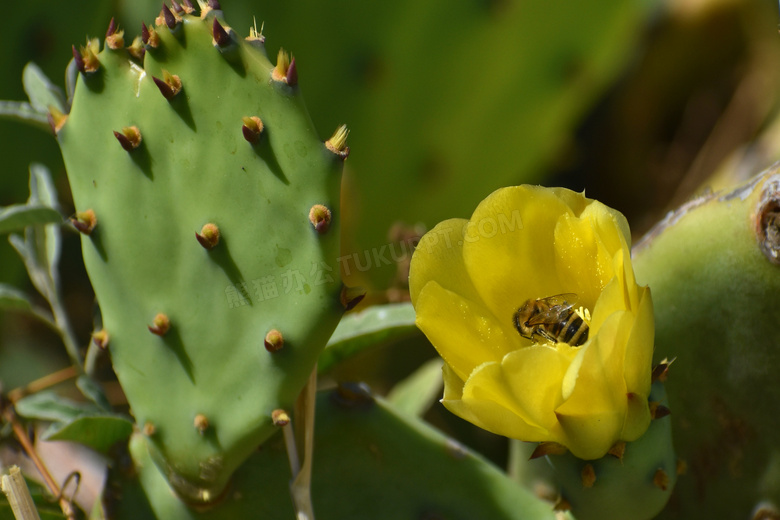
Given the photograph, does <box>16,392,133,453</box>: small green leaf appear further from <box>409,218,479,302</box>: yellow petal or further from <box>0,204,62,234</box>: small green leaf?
<box>409,218,479,302</box>: yellow petal

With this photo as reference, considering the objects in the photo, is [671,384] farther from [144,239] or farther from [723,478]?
[144,239]

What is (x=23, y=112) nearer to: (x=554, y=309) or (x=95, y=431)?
(x=95, y=431)

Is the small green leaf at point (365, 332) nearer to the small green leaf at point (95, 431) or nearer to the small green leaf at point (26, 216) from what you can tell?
the small green leaf at point (95, 431)

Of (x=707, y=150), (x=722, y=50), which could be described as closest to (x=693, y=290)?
(x=707, y=150)

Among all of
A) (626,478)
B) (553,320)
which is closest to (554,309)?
(553,320)

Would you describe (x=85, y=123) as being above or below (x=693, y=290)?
above

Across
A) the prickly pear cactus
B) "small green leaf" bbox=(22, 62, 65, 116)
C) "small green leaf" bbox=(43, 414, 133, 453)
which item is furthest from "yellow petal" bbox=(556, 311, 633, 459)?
"small green leaf" bbox=(22, 62, 65, 116)

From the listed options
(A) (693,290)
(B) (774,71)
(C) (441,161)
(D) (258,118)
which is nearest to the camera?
(D) (258,118)
